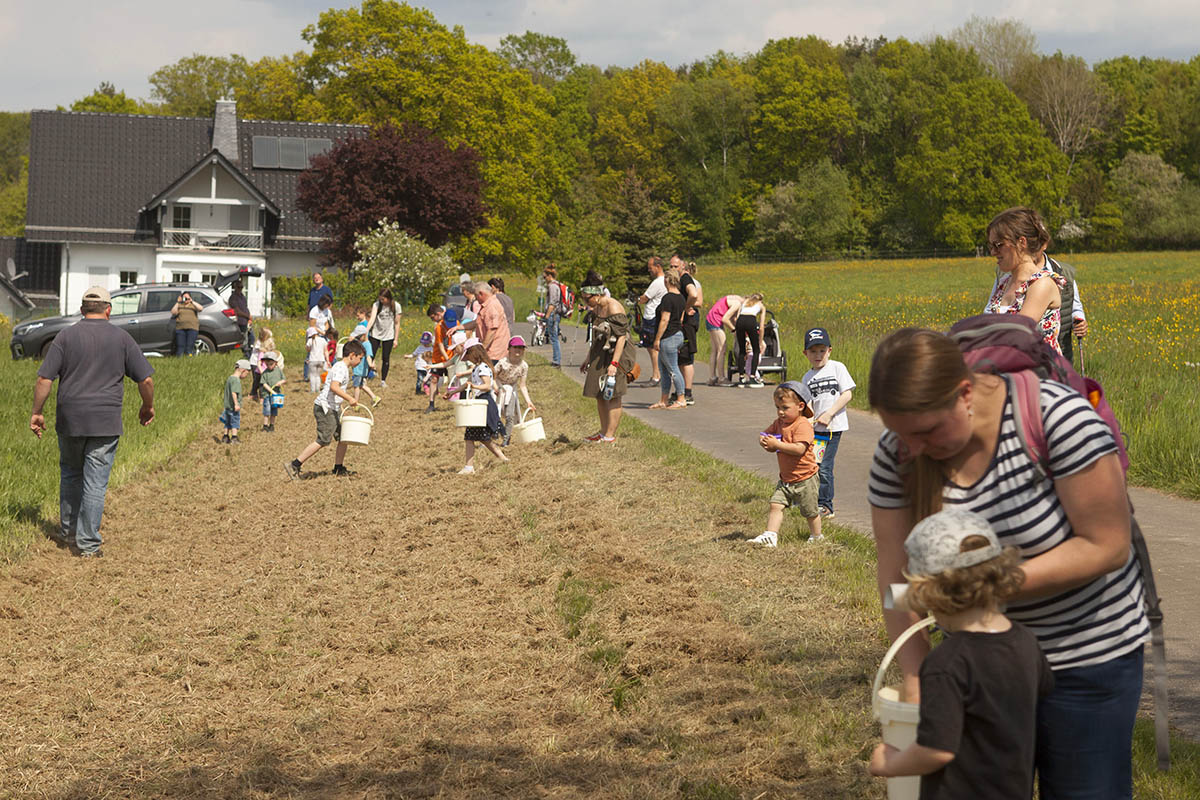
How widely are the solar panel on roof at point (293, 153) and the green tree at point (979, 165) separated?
47.5m

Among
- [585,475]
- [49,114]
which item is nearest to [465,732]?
[585,475]

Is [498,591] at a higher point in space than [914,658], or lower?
lower

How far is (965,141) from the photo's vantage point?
296ft

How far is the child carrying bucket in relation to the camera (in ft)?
44.7

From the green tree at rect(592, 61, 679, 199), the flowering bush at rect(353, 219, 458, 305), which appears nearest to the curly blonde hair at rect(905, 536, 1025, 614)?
the flowering bush at rect(353, 219, 458, 305)

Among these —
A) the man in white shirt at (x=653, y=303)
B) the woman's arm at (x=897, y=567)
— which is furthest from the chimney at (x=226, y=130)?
the woman's arm at (x=897, y=567)

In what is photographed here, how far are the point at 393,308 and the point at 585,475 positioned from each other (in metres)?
10.6

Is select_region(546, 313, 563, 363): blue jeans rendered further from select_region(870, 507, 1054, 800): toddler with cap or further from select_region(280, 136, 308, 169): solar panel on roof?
select_region(280, 136, 308, 169): solar panel on roof

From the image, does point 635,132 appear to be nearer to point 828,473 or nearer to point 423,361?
point 423,361

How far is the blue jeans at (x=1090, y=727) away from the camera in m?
3.01

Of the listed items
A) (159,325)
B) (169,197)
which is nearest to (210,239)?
(169,197)

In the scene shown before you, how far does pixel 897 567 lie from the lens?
3.22 meters

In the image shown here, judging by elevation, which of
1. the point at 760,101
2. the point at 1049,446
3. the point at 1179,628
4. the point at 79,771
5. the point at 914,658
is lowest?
the point at 79,771

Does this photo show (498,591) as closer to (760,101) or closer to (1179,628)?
(1179,628)
